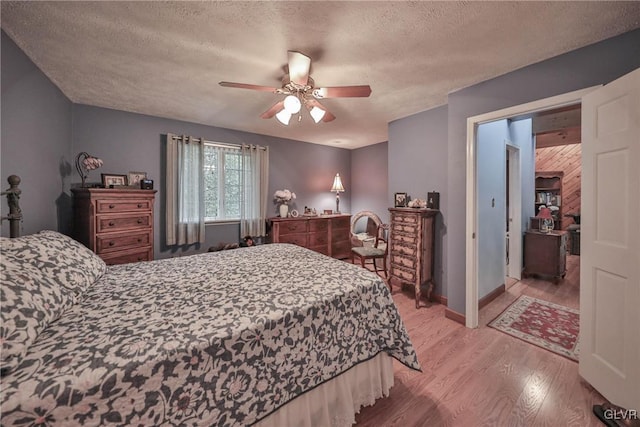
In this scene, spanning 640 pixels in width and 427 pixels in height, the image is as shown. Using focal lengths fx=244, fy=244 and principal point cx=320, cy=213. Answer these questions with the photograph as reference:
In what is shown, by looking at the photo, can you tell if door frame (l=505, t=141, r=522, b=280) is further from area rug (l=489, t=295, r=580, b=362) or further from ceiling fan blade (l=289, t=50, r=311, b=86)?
ceiling fan blade (l=289, t=50, r=311, b=86)

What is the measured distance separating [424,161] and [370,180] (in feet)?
6.71

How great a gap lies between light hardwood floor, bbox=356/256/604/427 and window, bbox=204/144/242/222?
3.16 meters

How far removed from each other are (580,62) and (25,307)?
347 cm

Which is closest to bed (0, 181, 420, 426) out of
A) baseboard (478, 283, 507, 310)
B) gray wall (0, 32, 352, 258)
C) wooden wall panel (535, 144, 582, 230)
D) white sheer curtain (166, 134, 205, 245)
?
gray wall (0, 32, 352, 258)

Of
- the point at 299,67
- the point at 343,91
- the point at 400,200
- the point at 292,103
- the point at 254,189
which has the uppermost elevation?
the point at 299,67

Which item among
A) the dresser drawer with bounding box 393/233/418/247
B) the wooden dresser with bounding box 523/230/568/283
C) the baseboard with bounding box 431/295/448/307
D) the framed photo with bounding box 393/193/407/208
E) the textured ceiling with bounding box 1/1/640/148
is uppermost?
the textured ceiling with bounding box 1/1/640/148

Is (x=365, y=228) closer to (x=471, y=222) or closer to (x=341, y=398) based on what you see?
(x=471, y=222)

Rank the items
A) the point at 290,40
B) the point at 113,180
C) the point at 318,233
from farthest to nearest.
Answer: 1. the point at 318,233
2. the point at 113,180
3. the point at 290,40

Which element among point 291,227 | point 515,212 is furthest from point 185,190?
point 515,212

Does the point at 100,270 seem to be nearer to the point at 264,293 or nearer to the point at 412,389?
the point at 264,293

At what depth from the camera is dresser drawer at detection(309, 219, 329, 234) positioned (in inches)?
178

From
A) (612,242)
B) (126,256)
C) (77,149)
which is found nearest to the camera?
(612,242)

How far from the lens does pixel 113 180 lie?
9.97 ft

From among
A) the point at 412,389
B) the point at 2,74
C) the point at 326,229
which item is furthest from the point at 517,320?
the point at 2,74
